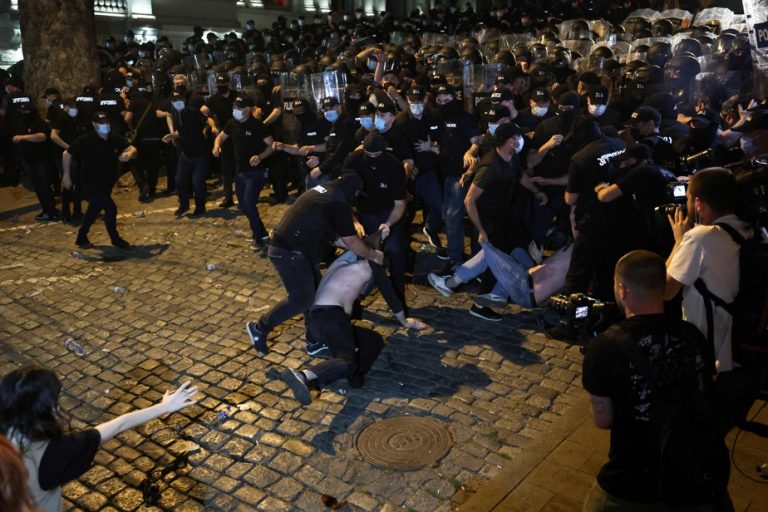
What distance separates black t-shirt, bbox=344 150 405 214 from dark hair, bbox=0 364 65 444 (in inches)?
180

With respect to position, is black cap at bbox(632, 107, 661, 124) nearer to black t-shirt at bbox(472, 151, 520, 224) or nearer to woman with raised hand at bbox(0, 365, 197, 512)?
black t-shirt at bbox(472, 151, 520, 224)

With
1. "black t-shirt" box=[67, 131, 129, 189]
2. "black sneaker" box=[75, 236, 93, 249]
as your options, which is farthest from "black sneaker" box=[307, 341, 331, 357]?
"black sneaker" box=[75, 236, 93, 249]

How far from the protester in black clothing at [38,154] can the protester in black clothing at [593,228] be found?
9.16 metres

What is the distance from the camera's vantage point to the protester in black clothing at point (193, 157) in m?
11.4

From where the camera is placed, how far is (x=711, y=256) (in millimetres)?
4156

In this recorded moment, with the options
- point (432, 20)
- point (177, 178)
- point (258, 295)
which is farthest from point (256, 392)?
point (432, 20)

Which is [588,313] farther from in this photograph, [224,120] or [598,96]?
[224,120]

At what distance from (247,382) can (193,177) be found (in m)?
6.07

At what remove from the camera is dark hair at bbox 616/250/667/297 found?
3.12 m

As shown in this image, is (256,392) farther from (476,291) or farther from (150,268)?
(150,268)

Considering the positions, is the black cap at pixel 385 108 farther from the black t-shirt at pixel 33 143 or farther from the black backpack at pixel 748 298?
the black t-shirt at pixel 33 143

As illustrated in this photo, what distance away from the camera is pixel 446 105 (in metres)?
9.12

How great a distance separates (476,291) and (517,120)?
2442 millimetres

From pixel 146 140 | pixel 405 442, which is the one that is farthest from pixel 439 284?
pixel 146 140
